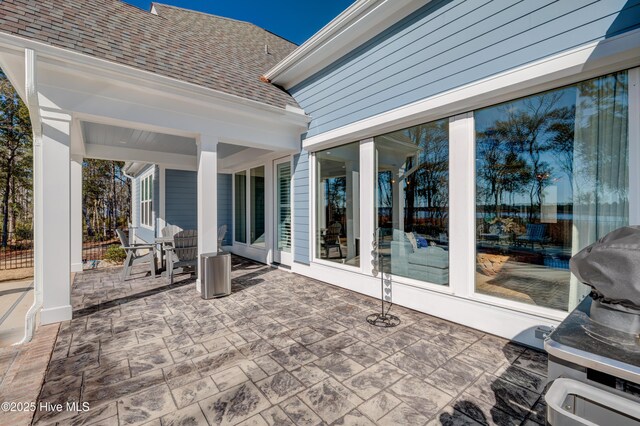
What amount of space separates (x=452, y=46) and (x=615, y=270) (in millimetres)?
3485

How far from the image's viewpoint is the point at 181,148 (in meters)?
7.39

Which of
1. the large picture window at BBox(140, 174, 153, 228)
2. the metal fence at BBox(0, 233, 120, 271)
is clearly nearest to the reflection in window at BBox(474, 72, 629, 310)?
the metal fence at BBox(0, 233, 120, 271)

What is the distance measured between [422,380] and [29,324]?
13.9 feet

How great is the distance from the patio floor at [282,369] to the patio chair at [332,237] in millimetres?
1567

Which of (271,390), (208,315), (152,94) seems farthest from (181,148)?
(271,390)

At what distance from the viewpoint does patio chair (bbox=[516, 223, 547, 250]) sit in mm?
3021

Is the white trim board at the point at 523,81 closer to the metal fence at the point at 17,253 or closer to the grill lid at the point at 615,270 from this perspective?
the grill lid at the point at 615,270

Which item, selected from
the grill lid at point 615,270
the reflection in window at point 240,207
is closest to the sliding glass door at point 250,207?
the reflection in window at point 240,207

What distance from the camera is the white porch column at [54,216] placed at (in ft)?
11.3

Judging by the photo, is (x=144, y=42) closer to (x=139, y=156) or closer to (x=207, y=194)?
(x=207, y=194)

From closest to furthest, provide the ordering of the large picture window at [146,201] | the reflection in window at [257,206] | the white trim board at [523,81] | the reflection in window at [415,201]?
the white trim board at [523,81], the reflection in window at [415,201], the reflection in window at [257,206], the large picture window at [146,201]

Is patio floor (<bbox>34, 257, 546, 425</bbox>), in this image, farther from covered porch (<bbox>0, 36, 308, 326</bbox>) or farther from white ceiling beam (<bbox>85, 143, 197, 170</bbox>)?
white ceiling beam (<bbox>85, 143, 197, 170</bbox>)

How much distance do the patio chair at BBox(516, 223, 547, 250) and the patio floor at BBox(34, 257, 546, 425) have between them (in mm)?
1138

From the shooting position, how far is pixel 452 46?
3561 millimetres
